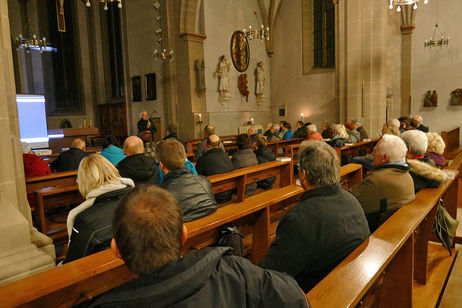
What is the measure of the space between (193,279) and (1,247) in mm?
1888

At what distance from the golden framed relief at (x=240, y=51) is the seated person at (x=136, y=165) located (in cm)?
1063

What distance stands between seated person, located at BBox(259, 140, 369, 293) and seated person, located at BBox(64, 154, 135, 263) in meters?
1.02

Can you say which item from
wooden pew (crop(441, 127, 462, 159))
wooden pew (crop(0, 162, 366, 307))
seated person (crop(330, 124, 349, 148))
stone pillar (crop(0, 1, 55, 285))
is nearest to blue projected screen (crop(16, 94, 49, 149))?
seated person (crop(330, 124, 349, 148))

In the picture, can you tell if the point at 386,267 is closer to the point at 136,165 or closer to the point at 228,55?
the point at 136,165

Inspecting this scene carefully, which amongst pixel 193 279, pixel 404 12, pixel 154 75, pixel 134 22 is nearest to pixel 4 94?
pixel 193 279

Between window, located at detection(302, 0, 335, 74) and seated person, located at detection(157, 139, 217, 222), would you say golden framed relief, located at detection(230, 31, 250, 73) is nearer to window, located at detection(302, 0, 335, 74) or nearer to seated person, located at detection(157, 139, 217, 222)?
window, located at detection(302, 0, 335, 74)

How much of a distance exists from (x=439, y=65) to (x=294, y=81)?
5.77 m

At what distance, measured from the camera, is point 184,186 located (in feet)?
8.79

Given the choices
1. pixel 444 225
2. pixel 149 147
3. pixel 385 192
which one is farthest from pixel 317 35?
pixel 385 192

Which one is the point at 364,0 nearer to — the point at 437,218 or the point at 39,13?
the point at 437,218

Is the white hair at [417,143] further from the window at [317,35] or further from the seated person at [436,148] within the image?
the window at [317,35]

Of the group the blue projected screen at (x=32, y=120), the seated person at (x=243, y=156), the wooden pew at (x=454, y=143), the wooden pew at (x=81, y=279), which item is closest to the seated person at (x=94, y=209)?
the wooden pew at (x=81, y=279)

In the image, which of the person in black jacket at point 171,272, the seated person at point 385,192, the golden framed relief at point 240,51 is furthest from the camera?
the golden framed relief at point 240,51

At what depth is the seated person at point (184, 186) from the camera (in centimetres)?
258
